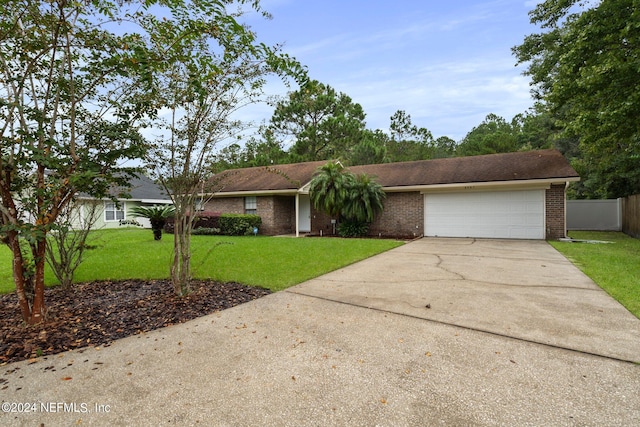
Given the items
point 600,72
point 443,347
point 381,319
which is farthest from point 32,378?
point 600,72

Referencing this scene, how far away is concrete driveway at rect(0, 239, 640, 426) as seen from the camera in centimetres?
208

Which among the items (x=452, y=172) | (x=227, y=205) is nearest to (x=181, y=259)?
(x=227, y=205)

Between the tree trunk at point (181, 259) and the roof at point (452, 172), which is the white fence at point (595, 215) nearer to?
the roof at point (452, 172)

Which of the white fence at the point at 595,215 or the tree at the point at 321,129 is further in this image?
the tree at the point at 321,129

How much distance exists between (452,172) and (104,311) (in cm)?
1323

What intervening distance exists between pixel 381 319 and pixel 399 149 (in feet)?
115

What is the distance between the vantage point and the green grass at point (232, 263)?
19.6 ft

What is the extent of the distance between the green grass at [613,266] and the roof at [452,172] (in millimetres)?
2805

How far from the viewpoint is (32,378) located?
258 centimetres

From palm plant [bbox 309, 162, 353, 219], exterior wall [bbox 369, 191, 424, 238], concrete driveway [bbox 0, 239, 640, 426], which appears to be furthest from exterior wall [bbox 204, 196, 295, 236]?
concrete driveway [bbox 0, 239, 640, 426]

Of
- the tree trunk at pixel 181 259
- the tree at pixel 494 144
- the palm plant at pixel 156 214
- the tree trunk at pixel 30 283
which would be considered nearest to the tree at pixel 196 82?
the tree trunk at pixel 181 259

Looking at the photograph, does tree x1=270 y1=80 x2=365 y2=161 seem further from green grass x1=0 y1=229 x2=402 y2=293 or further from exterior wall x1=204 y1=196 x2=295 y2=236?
green grass x1=0 y1=229 x2=402 y2=293

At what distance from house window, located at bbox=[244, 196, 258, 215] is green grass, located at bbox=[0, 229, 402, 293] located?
5360mm

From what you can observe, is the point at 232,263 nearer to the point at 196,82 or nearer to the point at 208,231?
Result: the point at 196,82
